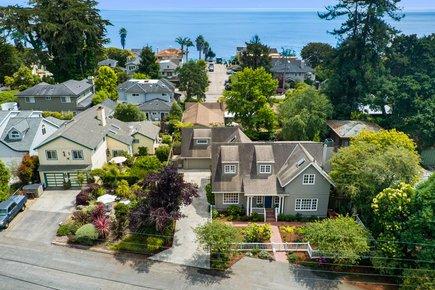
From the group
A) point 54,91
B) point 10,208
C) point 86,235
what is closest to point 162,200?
point 86,235

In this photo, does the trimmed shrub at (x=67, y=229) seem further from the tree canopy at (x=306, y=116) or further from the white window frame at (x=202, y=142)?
the tree canopy at (x=306, y=116)

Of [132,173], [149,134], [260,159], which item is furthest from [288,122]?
[132,173]

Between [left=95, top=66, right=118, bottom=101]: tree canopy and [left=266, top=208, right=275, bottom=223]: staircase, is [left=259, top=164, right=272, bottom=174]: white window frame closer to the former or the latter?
[left=266, top=208, right=275, bottom=223]: staircase

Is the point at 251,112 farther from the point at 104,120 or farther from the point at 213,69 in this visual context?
the point at 213,69

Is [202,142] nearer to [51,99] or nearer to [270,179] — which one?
[270,179]

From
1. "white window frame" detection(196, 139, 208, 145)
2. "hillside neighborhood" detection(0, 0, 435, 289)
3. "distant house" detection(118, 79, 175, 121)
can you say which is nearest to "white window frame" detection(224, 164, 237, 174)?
"hillside neighborhood" detection(0, 0, 435, 289)

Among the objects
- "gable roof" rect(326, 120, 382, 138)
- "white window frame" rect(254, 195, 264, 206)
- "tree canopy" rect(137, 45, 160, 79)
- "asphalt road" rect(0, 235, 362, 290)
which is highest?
"tree canopy" rect(137, 45, 160, 79)
